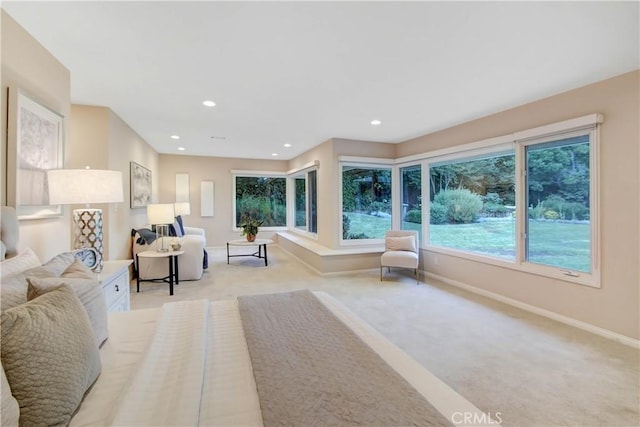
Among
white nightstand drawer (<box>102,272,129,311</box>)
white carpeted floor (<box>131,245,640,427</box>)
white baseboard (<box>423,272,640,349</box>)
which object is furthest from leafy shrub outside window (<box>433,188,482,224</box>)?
white nightstand drawer (<box>102,272,129,311</box>)

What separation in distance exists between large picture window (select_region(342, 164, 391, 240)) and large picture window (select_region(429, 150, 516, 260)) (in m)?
0.97

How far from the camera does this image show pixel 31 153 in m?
2.01

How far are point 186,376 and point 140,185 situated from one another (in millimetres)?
5002

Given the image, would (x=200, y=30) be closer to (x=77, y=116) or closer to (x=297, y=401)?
(x=297, y=401)

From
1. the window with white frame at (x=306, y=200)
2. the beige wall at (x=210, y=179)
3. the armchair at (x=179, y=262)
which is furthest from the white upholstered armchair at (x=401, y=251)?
the beige wall at (x=210, y=179)

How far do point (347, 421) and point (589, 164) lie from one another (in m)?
3.49

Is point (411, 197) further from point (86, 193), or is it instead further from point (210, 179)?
point (210, 179)

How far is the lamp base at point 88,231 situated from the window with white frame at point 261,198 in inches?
218

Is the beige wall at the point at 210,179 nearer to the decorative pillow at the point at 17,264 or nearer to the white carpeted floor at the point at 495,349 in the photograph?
the white carpeted floor at the point at 495,349

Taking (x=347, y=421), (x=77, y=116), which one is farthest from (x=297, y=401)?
(x=77, y=116)

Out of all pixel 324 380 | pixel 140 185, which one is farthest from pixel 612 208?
pixel 140 185

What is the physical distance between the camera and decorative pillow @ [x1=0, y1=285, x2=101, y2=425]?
0.83m

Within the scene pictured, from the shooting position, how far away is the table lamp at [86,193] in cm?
203

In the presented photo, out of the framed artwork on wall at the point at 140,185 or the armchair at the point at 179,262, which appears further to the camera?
the framed artwork on wall at the point at 140,185
